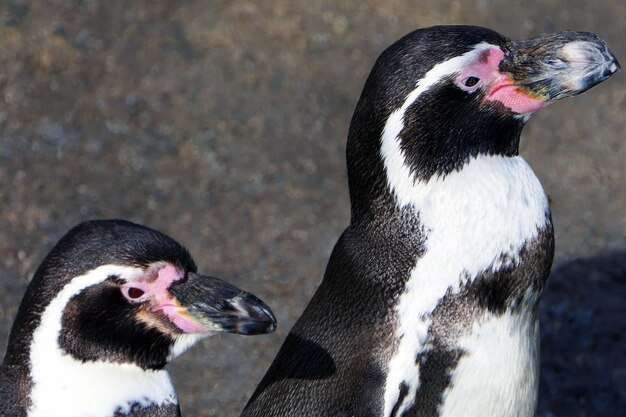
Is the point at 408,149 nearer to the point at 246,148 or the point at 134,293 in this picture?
the point at 134,293

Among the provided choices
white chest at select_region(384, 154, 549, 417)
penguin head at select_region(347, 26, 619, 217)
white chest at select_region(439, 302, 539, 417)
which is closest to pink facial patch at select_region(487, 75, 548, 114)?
penguin head at select_region(347, 26, 619, 217)

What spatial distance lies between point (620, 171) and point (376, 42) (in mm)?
1416

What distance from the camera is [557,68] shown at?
3.00 meters

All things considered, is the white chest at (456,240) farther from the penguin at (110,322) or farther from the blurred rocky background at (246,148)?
the blurred rocky background at (246,148)

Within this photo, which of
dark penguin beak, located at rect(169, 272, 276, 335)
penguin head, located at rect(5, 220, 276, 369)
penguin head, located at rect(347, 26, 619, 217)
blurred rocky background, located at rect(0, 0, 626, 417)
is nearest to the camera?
penguin head, located at rect(5, 220, 276, 369)

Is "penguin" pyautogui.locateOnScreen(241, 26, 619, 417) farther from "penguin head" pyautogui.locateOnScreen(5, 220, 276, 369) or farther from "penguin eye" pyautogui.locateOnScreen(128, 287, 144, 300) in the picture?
"penguin eye" pyautogui.locateOnScreen(128, 287, 144, 300)

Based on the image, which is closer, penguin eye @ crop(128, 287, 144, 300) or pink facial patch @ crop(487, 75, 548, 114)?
penguin eye @ crop(128, 287, 144, 300)

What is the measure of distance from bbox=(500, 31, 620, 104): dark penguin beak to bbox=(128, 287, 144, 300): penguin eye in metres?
1.05

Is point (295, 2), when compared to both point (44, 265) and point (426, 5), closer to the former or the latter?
point (426, 5)

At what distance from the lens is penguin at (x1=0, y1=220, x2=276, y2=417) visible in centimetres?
263

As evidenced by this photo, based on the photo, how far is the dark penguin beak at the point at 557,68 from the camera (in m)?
2.99

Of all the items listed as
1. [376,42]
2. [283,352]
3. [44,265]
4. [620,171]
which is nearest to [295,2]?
[376,42]

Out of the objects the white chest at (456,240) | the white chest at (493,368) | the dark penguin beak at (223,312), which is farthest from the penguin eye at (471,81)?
the dark penguin beak at (223,312)

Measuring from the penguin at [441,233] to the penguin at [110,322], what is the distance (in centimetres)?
35
